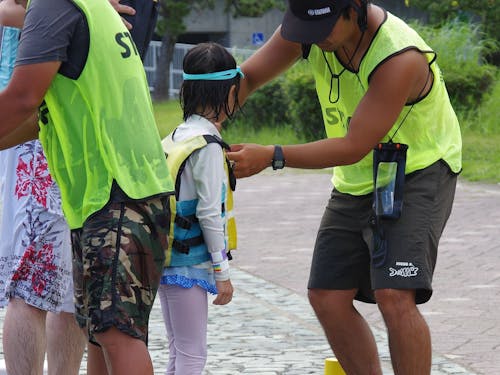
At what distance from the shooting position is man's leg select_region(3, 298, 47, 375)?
15.9 feet

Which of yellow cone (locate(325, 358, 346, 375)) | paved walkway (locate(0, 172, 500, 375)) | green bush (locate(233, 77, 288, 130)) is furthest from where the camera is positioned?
green bush (locate(233, 77, 288, 130))

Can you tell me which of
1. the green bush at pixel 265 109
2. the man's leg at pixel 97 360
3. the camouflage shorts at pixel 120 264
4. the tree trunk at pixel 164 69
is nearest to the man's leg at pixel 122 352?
the camouflage shorts at pixel 120 264

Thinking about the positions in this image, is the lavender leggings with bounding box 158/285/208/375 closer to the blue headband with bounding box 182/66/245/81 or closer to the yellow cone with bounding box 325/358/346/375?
the blue headband with bounding box 182/66/245/81

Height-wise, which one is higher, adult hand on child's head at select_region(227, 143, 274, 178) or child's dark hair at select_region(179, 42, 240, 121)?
child's dark hair at select_region(179, 42, 240, 121)

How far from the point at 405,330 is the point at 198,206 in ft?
3.05

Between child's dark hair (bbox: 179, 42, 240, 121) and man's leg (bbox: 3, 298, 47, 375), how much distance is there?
102 centimetres

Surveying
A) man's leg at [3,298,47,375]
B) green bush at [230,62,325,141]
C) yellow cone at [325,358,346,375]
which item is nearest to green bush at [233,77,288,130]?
green bush at [230,62,325,141]

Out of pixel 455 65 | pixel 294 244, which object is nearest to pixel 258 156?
pixel 294 244

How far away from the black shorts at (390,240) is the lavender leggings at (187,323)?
69 centimetres

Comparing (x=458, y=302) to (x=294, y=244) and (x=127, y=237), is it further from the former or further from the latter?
(x=127, y=237)

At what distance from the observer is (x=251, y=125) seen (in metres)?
19.6

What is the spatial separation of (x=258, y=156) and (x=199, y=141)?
25cm

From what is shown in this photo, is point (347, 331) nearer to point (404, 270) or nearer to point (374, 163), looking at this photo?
point (404, 270)

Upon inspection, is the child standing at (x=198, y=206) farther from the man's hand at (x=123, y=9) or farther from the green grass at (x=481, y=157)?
the green grass at (x=481, y=157)
